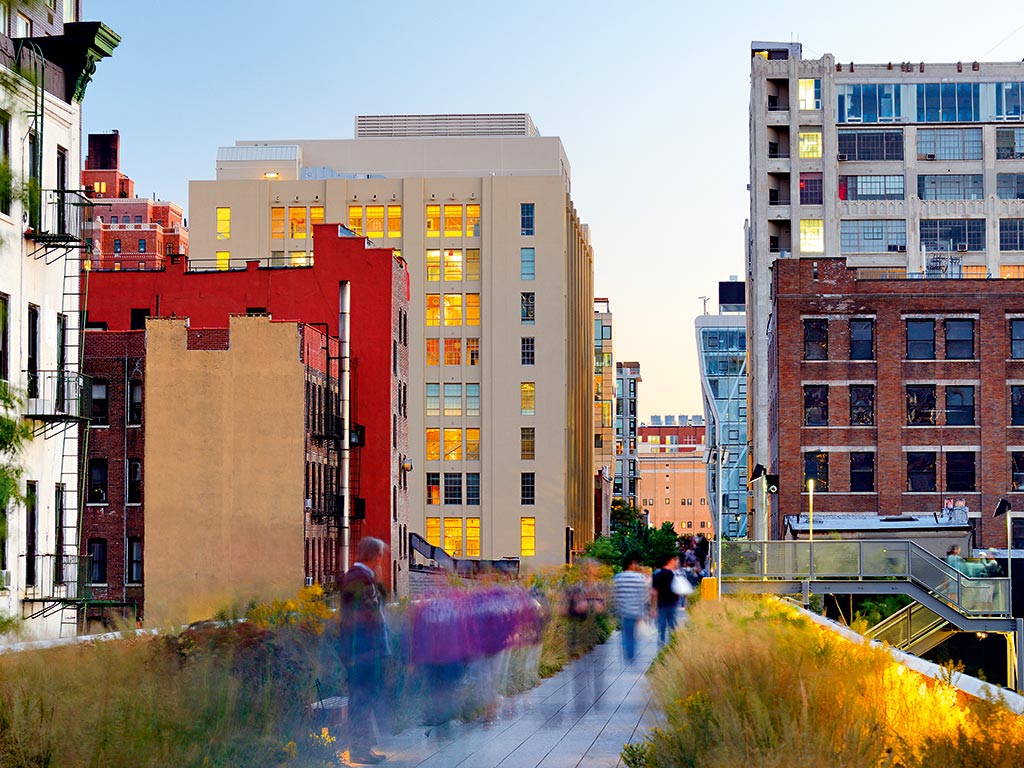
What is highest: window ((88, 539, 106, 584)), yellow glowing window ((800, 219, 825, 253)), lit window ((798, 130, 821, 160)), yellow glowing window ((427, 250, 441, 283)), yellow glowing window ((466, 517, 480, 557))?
lit window ((798, 130, 821, 160))

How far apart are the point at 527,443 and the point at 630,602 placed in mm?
83226

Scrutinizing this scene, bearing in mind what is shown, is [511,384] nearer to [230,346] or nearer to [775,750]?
[230,346]

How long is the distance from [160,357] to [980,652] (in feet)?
107

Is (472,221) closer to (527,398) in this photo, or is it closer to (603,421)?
(527,398)

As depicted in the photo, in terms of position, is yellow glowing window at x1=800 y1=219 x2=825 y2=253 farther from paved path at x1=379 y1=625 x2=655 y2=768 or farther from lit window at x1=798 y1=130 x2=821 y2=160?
paved path at x1=379 y1=625 x2=655 y2=768

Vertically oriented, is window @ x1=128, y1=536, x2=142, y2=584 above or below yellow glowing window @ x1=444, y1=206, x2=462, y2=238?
below

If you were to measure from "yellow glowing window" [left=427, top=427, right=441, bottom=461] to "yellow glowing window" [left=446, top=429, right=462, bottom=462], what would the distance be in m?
0.50

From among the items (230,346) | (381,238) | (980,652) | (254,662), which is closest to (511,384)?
(381,238)

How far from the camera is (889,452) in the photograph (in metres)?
72.6

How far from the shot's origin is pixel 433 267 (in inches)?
4318

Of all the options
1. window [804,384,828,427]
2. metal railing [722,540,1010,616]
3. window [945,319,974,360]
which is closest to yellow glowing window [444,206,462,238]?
window [804,384,828,427]

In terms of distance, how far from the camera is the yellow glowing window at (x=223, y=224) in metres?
110

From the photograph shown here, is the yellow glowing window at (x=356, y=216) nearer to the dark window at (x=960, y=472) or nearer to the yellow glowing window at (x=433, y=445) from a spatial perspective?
the yellow glowing window at (x=433, y=445)

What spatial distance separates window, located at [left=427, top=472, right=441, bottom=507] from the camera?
350 ft
